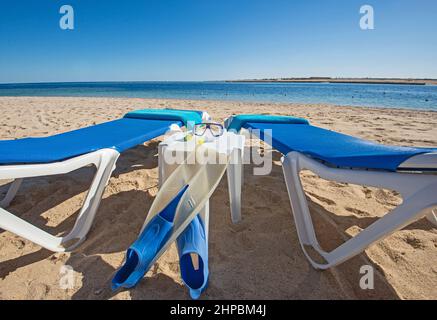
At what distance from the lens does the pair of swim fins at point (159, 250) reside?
133cm

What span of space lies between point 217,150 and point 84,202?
95 cm

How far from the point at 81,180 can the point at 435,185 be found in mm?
2878

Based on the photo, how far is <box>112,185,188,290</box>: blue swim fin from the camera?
134cm

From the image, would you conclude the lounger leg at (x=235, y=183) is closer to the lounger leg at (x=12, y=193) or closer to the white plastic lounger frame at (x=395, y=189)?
the white plastic lounger frame at (x=395, y=189)

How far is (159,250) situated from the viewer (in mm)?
1400

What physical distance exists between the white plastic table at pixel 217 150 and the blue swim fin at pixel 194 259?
0.16 metres

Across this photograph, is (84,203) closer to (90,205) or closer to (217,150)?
(90,205)

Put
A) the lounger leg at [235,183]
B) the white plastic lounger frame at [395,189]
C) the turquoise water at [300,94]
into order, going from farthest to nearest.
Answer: the turquoise water at [300,94]
the lounger leg at [235,183]
the white plastic lounger frame at [395,189]

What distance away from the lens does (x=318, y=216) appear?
2039mm

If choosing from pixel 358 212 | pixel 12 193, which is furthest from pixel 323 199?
pixel 12 193

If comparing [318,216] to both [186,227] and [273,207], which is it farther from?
[186,227]

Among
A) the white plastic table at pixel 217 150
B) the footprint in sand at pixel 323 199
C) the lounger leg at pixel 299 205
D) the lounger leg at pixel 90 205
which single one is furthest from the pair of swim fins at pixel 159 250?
the footprint in sand at pixel 323 199
